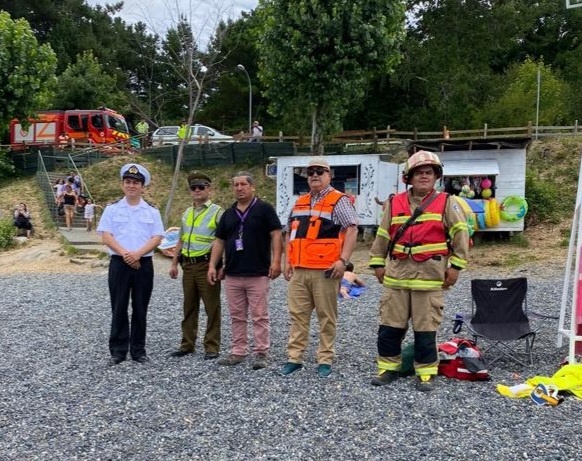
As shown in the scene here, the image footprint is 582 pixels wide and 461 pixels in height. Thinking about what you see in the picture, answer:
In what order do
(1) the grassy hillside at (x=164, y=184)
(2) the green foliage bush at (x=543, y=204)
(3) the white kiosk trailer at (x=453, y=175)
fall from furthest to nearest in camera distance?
(1) the grassy hillside at (x=164, y=184), (2) the green foliage bush at (x=543, y=204), (3) the white kiosk trailer at (x=453, y=175)

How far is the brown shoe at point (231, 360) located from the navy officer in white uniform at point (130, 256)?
75 centimetres

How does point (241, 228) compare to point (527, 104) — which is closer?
point (241, 228)

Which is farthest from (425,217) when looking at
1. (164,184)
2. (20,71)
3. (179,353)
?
(20,71)

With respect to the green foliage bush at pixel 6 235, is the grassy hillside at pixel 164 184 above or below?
above

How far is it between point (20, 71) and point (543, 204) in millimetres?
18736

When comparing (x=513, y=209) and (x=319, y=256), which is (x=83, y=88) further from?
(x=319, y=256)

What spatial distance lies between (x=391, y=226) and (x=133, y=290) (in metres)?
2.48

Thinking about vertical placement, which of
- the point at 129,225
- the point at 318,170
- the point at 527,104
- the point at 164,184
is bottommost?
the point at 129,225

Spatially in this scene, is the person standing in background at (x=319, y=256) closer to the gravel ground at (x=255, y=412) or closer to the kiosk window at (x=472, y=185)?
the gravel ground at (x=255, y=412)

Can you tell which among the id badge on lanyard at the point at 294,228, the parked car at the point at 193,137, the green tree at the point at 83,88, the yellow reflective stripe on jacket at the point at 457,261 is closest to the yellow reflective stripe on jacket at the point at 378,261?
the yellow reflective stripe on jacket at the point at 457,261

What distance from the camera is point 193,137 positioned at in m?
23.7

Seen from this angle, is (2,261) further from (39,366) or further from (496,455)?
(496,455)

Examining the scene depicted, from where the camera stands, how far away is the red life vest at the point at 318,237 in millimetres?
4723

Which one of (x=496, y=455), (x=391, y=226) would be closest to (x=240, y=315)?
(x=391, y=226)
